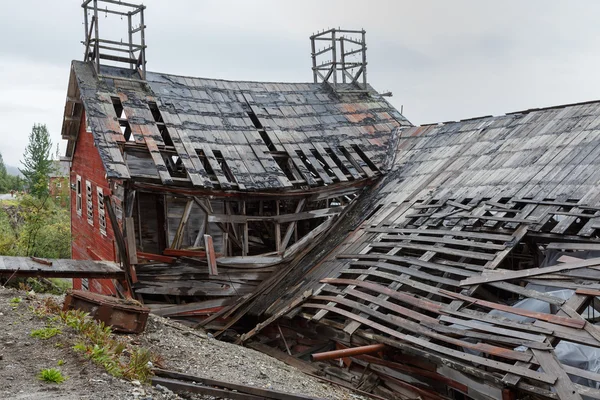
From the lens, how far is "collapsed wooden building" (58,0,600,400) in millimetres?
10219

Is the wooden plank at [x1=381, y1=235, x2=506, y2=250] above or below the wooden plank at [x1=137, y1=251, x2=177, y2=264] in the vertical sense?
above

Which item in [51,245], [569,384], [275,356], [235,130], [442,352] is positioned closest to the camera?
[569,384]

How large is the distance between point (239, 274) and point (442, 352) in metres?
7.16

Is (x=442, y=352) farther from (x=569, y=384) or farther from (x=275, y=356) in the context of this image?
(x=275, y=356)

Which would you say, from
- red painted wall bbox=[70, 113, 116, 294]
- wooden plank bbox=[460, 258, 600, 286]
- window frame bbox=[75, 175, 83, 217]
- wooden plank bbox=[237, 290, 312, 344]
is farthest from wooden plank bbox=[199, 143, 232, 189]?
wooden plank bbox=[460, 258, 600, 286]

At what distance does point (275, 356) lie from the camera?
536 inches

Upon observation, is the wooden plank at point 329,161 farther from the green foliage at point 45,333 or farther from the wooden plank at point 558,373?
the green foliage at point 45,333

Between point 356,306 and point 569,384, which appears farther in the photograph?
point 356,306

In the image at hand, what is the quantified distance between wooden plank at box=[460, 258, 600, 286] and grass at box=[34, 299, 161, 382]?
19.3 ft

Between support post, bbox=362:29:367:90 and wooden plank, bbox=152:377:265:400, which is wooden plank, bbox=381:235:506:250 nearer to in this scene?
wooden plank, bbox=152:377:265:400

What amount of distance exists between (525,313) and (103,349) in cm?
662

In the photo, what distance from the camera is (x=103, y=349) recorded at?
323 inches

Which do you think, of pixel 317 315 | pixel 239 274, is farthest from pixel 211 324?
pixel 317 315

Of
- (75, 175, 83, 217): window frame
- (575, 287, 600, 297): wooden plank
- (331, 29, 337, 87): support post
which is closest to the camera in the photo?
(575, 287, 600, 297): wooden plank
